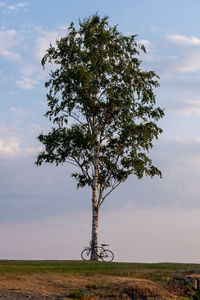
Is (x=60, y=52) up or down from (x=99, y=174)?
up

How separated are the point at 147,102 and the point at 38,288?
24.9 meters

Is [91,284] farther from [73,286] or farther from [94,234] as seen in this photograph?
[94,234]

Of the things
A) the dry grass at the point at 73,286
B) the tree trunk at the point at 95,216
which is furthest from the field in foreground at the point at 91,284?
the tree trunk at the point at 95,216

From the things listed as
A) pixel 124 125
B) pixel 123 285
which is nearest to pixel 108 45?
pixel 124 125

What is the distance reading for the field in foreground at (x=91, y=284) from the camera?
18094 mm

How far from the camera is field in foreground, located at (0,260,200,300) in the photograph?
59.4ft

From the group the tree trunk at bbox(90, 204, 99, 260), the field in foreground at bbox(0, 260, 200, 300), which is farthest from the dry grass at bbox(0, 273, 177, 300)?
the tree trunk at bbox(90, 204, 99, 260)

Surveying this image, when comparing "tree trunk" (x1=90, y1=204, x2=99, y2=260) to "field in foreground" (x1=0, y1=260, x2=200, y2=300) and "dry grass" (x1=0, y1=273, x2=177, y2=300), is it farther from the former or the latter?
"dry grass" (x1=0, y1=273, x2=177, y2=300)

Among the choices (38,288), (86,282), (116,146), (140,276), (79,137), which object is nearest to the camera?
(38,288)

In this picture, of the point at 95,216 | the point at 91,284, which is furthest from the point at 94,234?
the point at 91,284

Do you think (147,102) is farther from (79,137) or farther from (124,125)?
(79,137)

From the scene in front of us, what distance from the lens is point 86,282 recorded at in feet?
69.1

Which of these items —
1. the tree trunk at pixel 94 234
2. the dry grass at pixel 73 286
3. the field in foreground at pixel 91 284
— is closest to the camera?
the field in foreground at pixel 91 284

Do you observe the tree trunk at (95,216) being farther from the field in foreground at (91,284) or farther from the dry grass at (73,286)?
the dry grass at (73,286)
